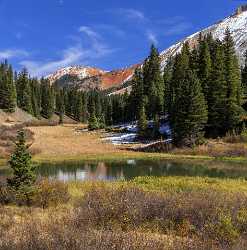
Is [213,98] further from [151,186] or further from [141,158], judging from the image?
[151,186]

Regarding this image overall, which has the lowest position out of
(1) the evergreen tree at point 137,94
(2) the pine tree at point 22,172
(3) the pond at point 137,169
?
(3) the pond at point 137,169

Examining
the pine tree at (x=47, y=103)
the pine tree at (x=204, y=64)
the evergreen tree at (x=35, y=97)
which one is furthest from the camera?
the pine tree at (x=47, y=103)

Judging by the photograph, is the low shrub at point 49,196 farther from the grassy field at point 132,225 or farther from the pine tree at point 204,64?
the pine tree at point 204,64

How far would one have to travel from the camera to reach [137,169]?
47.0 metres

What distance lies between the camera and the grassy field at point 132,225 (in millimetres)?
9031

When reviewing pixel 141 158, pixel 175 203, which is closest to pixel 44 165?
pixel 141 158

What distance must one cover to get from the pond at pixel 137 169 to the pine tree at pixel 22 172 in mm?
18961

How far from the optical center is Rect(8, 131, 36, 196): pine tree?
18.9 meters

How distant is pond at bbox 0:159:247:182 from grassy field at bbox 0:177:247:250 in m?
24.5

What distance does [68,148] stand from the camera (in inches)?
2749

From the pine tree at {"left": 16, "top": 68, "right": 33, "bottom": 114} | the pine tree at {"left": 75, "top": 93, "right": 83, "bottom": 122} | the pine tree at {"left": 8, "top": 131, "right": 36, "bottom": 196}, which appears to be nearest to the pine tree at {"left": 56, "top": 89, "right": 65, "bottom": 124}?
the pine tree at {"left": 75, "top": 93, "right": 83, "bottom": 122}

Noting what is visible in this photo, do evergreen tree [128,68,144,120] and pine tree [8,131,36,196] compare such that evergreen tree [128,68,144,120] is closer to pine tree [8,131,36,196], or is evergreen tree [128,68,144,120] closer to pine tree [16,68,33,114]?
pine tree [16,68,33,114]

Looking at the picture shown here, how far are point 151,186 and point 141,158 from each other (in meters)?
31.7

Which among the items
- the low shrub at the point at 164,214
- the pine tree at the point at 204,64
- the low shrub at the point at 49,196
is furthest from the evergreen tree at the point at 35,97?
the low shrub at the point at 164,214
